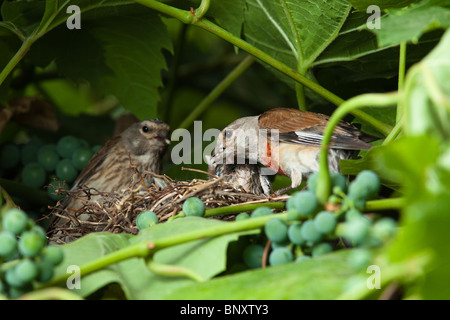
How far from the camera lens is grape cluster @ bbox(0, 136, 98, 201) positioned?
11.5 ft

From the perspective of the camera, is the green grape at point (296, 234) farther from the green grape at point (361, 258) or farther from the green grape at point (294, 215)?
the green grape at point (361, 258)

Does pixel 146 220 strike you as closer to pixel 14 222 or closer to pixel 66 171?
pixel 14 222

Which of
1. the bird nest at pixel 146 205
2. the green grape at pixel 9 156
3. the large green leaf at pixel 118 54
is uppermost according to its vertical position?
the large green leaf at pixel 118 54

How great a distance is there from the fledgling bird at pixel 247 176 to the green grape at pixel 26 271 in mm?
2072

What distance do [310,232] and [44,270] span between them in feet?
2.12

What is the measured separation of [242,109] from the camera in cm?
516

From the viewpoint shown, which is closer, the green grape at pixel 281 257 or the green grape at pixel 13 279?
the green grape at pixel 13 279

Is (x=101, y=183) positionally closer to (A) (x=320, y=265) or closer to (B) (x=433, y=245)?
(A) (x=320, y=265)

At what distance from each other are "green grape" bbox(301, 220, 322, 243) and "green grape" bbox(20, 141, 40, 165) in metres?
2.57

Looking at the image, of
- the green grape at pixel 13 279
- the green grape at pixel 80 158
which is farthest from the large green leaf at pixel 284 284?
the green grape at pixel 80 158

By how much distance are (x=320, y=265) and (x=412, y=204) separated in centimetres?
48

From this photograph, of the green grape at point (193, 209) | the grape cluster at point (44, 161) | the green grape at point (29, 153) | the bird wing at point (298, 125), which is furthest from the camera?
the green grape at point (29, 153)

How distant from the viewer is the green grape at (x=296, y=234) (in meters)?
1.52

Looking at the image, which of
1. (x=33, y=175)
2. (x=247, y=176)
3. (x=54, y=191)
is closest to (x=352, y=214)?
(x=247, y=176)
